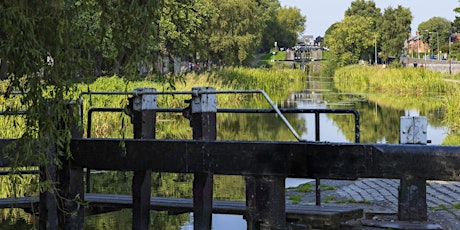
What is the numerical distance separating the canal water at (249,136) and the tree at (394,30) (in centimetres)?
5599

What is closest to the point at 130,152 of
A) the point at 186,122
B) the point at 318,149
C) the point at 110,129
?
the point at 318,149

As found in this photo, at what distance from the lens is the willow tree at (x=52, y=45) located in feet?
16.7

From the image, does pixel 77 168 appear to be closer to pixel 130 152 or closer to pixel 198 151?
pixel 130 152

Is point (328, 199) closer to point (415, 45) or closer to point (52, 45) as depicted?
point (52, 45)

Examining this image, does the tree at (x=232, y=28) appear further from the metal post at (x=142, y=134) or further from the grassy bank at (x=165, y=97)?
the metal post at (x=142, y=134)

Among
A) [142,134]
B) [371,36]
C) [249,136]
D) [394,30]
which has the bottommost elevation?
[249,136]

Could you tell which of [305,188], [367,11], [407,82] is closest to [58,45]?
[305,188]

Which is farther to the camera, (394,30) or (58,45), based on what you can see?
(394,30)

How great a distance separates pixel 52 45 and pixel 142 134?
2188 millimetres

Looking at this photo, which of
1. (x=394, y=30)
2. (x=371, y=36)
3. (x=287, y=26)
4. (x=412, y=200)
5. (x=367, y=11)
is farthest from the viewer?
(x=287, y=26)

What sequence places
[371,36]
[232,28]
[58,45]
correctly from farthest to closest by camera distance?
[371,36] < [232,28] < [58,45]

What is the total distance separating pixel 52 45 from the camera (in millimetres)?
5480

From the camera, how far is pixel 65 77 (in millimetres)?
5668

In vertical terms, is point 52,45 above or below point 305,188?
above
